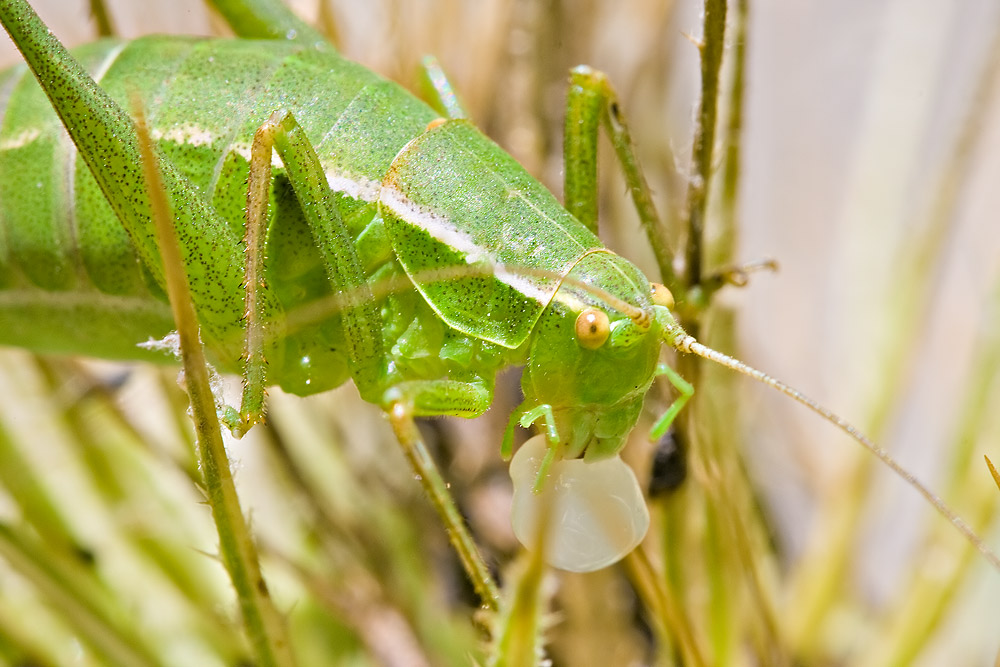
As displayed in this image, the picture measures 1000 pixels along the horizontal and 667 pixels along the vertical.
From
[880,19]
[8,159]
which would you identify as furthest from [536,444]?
[880,19]

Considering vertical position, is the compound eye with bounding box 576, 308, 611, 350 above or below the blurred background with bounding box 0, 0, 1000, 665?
above

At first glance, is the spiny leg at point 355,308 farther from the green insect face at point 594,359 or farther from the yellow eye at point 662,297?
the yellow eye at point 662,297

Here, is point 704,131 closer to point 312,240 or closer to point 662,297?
point 662,297

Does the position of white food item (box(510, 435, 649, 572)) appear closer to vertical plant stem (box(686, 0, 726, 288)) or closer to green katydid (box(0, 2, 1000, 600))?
green katydid (box(0, 2, 1000, 600))

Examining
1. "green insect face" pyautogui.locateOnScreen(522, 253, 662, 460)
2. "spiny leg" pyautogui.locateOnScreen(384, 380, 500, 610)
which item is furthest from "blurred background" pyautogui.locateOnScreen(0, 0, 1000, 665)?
"spiny leg" pyautogui.locateOnScreen(384, 380, 500, 610)

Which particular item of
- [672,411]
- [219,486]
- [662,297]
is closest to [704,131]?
[662,297]

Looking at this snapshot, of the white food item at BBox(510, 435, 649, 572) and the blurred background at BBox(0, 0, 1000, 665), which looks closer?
the white food item at BBox(510, 435, 649, 572)

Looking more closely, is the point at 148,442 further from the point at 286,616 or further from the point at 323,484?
the point at 286,616
